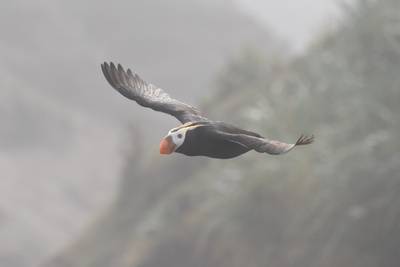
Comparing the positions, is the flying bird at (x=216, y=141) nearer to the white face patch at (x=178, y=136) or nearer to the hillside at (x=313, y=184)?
the white face patch at (x=178, y=136)

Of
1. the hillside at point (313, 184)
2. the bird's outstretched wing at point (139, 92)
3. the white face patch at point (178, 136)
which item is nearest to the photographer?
the white face patch at point (178, 136)

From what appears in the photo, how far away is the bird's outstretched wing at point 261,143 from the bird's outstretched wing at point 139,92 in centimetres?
71

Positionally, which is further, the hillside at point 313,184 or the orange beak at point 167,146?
the hillside at point 313,184

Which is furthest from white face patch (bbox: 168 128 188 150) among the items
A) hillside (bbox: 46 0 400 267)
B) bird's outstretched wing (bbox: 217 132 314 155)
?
hillside (bbox: 46 0 400 267)

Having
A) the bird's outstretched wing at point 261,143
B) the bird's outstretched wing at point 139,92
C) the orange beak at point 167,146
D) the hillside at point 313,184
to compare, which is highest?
the hillside at point 313,184

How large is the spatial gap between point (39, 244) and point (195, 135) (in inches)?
851

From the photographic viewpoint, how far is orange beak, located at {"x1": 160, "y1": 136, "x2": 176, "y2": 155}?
9.96 feet

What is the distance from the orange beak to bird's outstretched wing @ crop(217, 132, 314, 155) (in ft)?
0.54

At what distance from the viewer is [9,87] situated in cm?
3472

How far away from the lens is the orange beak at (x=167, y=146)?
3.04 metres

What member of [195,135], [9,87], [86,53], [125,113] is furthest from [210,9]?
[195,135]

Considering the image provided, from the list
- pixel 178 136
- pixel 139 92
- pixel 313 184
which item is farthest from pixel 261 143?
pixel 313 184

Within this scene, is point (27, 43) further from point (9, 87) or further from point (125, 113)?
point (9, 87)

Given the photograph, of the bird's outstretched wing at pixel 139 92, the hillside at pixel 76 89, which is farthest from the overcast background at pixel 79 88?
the bird's outstretched wing at pixel 139 92
